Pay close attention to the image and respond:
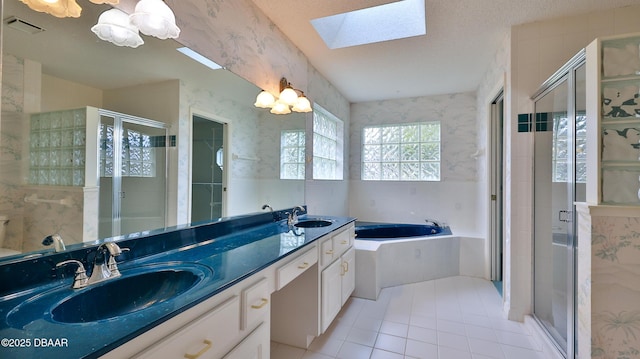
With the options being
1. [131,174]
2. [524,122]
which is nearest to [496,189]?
[524,122]

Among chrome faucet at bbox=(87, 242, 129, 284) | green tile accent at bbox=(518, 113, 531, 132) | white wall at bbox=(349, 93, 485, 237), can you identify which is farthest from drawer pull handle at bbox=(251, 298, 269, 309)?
white wall at bbox=(349, 93, 485, 237)

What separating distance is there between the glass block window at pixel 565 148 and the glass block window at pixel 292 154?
1974 mm

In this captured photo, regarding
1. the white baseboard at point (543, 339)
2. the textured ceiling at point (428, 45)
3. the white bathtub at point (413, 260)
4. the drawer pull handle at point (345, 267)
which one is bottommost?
the white baseboard at point (543, 339)

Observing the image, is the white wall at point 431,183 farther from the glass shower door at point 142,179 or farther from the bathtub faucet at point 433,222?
the glass shower door at point 142,179

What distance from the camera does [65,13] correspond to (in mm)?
947

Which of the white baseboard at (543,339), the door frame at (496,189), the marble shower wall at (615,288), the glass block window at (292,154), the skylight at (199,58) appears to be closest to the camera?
the marble shower wall at (615,288)

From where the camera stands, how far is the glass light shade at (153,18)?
1143 millimetres

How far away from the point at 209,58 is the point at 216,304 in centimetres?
135

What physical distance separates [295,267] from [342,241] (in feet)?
Result: 2.63

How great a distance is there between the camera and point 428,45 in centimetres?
248

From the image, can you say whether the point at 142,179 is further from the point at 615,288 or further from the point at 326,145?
the point at 326,145

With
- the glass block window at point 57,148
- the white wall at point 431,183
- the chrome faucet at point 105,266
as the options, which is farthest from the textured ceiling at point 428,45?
the chrome faucet at point 105,266

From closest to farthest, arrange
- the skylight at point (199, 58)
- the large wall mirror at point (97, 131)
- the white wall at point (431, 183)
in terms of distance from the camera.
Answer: the large wall mirror at point (97, 131)
the skylight at point (199, 58)
the white wall at point (431, 183)

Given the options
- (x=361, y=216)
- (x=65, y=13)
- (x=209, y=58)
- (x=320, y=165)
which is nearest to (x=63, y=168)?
(x=65, y=13)
